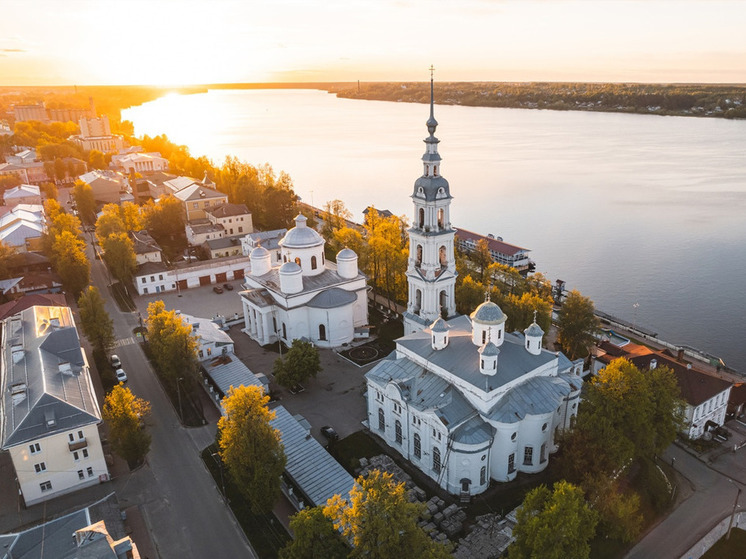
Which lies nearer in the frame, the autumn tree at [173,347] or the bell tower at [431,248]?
the autumn tree at [173,347]

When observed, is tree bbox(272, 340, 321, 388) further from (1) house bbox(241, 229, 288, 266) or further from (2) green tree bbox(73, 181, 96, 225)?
(2) green tree bbox(73, 181, 96, 225)

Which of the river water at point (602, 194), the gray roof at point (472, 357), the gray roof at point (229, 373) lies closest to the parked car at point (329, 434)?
the gray roof at point (229, 373)

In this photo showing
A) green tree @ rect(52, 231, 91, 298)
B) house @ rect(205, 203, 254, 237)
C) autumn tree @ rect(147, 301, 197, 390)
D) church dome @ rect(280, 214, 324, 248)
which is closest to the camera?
autumn tree @ rect(147, 301, 197, 390)

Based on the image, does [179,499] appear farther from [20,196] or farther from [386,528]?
[20,196]

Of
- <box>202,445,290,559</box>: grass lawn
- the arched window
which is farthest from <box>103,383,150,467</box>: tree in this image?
the arched window

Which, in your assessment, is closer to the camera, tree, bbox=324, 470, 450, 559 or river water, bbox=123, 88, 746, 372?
tree, bbox=324, 470, 450, 559

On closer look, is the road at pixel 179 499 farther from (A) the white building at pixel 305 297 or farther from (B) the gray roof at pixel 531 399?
(B) the gray roof at pixel 531 399

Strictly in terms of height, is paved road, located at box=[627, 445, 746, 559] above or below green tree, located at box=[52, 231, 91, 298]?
below

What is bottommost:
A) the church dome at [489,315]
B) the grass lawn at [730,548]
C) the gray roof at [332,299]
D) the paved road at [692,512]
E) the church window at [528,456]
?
the grass lawn at [730,548]
